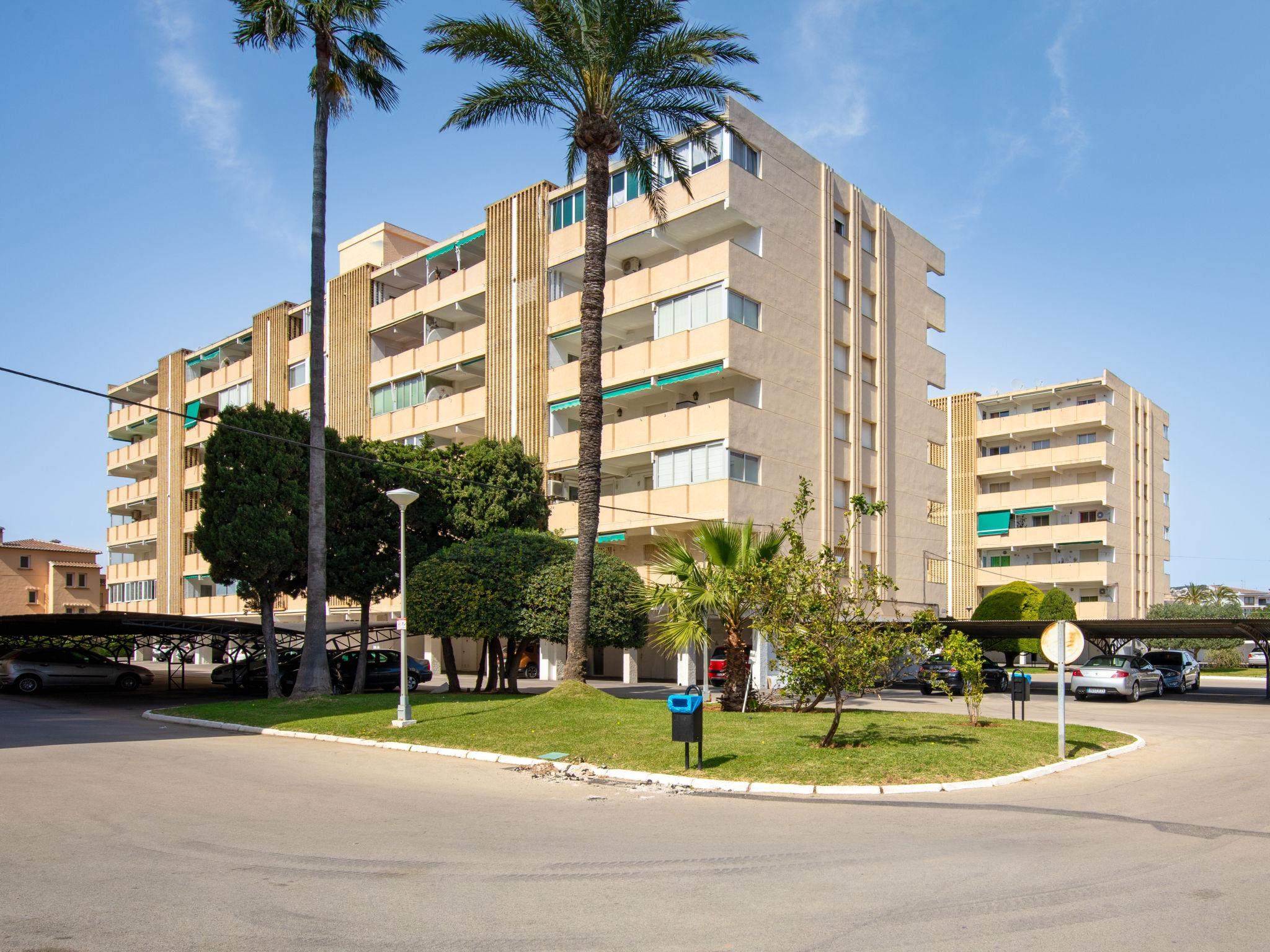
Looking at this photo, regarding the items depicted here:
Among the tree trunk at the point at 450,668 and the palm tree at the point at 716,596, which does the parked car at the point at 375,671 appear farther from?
the palm tree at the point at 716,596

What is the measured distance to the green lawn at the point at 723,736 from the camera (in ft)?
45.0

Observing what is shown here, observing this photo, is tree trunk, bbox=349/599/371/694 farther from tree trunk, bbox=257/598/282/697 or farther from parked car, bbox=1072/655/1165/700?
parked car, bbox=1072/655/1165/700

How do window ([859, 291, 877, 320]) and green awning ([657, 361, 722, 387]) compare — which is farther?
window ([859, 291, 877, 320])

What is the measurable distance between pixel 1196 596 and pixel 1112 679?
260 ft

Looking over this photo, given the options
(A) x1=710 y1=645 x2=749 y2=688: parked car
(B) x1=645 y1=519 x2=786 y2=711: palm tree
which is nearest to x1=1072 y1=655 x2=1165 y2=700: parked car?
(A) x1=710 y1=645 x2=749 y2=688: parked car

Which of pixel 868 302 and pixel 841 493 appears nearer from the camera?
pixel 841 493

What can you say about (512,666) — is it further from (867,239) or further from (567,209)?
(867,239)

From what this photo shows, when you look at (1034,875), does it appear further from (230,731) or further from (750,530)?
(230,731)

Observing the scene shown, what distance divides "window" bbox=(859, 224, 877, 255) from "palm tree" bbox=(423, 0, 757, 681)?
21.4 meters

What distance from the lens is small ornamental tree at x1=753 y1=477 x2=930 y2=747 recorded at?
14508mm

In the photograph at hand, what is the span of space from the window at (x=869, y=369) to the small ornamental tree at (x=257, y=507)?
24885mm

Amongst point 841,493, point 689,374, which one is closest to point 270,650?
point 689,374

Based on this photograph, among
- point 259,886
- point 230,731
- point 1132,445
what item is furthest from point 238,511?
point 1132,445

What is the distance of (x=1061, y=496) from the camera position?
62.4 metres
